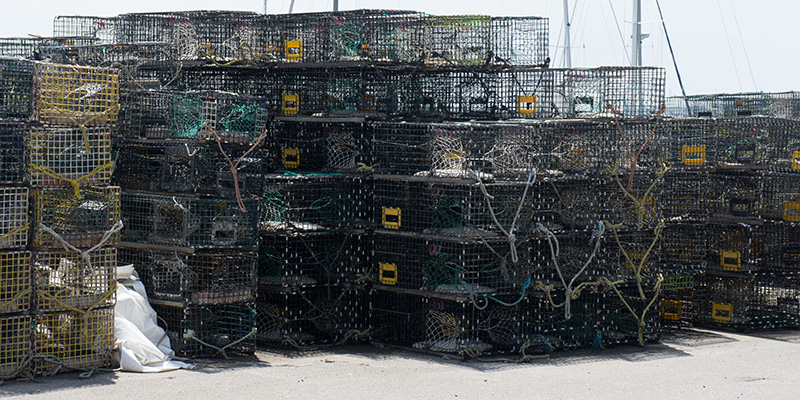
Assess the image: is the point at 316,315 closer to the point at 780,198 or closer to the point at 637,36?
the point at 780,198

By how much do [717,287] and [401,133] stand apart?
17.4ft

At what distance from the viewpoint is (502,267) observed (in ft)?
39.3

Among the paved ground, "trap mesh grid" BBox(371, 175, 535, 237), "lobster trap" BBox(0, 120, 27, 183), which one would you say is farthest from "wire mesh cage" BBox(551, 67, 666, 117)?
"lobster trap" BBox(0, 120, 27, 183)

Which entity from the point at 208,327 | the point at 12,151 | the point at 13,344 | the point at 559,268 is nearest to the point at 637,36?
the point at 559,268

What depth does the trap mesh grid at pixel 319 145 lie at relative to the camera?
13.0m

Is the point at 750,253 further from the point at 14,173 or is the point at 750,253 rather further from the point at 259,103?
the point at 14,173

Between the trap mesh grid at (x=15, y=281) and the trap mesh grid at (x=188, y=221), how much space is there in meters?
1.67

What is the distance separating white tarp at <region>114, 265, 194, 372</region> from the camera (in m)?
10.7

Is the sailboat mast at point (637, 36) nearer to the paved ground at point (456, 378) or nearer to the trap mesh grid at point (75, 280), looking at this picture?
the paved ground at point (456, 378)

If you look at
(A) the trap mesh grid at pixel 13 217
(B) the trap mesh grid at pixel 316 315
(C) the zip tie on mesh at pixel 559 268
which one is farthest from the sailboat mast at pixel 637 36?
(A) the trap mesh grid at pixel 13 217

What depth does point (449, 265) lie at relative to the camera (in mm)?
12086

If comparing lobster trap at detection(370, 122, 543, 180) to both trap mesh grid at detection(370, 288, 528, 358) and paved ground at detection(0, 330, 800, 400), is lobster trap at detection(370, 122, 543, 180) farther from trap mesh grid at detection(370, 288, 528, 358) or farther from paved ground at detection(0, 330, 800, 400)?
paved ground at detection(0, 330, 800, 400)

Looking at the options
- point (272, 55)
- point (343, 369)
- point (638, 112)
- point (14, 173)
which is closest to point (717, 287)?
point (638, 112)

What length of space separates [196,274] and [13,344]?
209 centimetres
